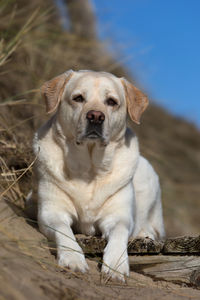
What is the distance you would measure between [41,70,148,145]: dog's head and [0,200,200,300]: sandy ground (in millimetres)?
859

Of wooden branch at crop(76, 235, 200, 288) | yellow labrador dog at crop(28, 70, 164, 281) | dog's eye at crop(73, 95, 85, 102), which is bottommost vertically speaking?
wooden branch at crop(76, 235, 200, 288)

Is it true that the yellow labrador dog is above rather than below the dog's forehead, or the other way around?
below

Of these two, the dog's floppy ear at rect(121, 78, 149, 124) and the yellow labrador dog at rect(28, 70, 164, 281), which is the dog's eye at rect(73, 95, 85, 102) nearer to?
the yellow labrador dog at rect(28, 70, 164, 281)

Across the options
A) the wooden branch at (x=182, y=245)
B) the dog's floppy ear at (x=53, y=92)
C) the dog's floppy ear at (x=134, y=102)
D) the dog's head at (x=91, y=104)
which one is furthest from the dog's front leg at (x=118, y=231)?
the dog's floppy ear at (x=53, y=92)

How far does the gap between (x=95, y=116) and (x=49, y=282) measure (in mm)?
1503

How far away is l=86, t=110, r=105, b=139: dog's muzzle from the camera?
350cm

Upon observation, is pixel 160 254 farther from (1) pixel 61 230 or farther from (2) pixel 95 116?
(2) pixel 95 116

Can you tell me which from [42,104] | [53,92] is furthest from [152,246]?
[42,104]

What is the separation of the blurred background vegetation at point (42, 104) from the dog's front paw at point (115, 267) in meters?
0.81

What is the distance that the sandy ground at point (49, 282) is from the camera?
6.98 ft

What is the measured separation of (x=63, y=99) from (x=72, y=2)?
874 cm

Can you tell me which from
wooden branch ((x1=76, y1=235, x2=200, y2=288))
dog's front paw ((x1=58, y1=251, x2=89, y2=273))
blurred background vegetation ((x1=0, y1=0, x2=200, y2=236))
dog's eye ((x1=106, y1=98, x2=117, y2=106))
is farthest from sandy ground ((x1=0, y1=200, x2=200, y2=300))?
dog's eye ((x1=106, y1=98, x2=117, y2=106))

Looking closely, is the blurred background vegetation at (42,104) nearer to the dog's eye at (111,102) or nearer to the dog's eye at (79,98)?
the dog's eye at (79,98)

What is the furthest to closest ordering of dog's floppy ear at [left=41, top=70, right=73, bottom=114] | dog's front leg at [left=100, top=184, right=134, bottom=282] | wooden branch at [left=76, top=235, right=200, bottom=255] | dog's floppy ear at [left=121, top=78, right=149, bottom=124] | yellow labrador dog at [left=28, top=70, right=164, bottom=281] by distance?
1. dog's floppy ear at [left=121, top=78, right=149, bottom=124]
2. dog's floppy ear at [left=41, top=70, right=73, bottom=114]
3. yellow labrador dog at [left=28, top=70, right=164, bottom=281]
4. wooden branch at [left=76, top=235, right=200, bottom=255]
5. dog's front leg at [left=100, top=184, right=134, bottom=282]
